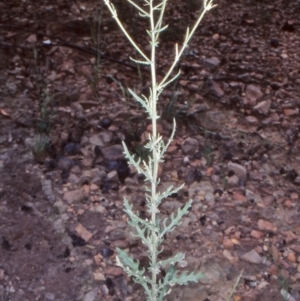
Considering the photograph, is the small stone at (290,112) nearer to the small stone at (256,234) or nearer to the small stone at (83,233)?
the small stone at (256,234)

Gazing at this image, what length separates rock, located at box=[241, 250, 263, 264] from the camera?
274 centimetres

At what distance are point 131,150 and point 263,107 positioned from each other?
2.59 feet

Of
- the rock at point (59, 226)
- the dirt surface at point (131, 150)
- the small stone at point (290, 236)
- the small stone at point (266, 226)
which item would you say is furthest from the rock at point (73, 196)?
the small stone at point (290, 236)

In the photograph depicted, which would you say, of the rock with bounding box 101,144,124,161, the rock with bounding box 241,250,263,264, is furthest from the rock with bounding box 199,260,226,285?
the rock with bounding box 101,144,124,161

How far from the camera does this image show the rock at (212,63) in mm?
3693

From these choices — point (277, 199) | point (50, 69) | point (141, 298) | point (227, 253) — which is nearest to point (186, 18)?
point (50, 69)

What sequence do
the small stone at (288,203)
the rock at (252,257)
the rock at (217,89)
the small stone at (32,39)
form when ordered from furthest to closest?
the small stone at (32,39) < the rock at (217,89) < the small stone at (288,203) < the rock at (252,257)

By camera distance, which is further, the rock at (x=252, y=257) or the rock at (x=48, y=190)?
the rock at (x=48, y=190)

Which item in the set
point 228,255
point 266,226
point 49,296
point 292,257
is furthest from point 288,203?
point 49,296

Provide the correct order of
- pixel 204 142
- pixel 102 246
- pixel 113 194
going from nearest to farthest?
1. pixel 102 246
2. pixel 113 194
3. pixel 204 142

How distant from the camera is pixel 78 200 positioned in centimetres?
290

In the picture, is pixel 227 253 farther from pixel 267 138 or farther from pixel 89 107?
pixel 89 107

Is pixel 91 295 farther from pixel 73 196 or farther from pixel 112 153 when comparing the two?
pixel 112 153

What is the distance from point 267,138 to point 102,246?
1.06 m
